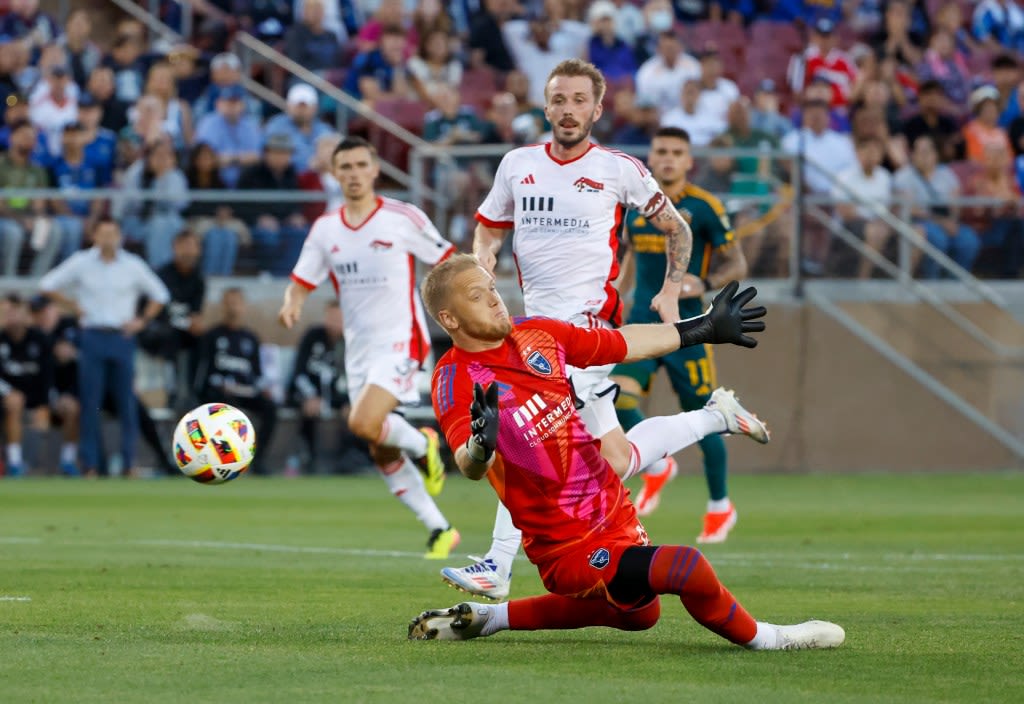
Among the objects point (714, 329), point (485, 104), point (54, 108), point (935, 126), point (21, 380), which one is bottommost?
point (21, 380)

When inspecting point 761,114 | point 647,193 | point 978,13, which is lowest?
point 647,193

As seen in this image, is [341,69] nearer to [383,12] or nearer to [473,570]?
[383,12]

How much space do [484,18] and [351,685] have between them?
60.7 feet

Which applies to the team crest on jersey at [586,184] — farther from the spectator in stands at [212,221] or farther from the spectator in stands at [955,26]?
the spectator in stands at [955,26]

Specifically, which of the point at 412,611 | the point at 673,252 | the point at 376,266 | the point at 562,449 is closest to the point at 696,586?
the point at 562,449

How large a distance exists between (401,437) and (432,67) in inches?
447

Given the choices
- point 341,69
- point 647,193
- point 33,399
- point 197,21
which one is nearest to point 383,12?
point 341,69

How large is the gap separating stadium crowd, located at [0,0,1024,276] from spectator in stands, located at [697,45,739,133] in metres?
0.03

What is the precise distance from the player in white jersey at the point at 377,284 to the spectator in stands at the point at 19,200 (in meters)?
8.37

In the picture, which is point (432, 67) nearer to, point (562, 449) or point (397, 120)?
point (397, 120)

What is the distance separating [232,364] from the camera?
19.9m

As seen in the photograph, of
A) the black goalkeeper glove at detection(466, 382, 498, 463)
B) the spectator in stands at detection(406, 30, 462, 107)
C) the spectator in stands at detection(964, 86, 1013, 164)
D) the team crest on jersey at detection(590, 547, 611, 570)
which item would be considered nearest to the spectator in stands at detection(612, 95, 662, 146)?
the spectator in stands at detection(406, 30, 462, 107)

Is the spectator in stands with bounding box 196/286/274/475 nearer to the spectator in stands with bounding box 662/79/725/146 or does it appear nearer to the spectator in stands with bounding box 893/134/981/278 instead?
the spectator in stands with bounding box 662/79/725/146

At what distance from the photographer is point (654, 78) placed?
74.7 ft
